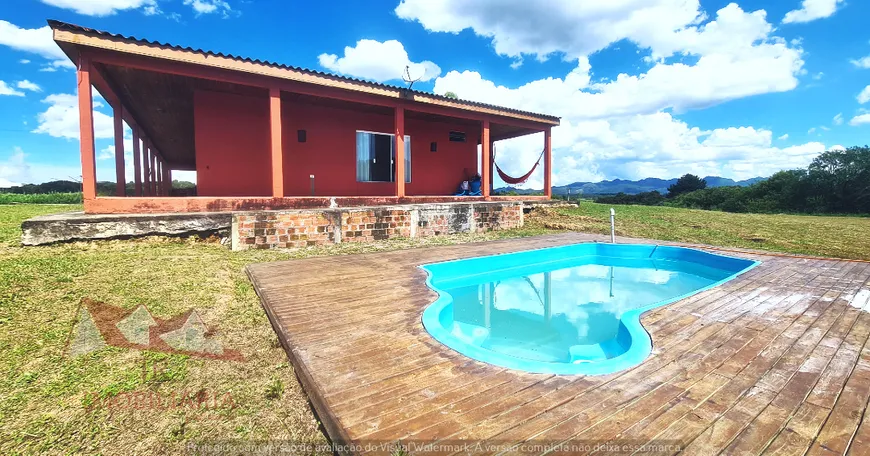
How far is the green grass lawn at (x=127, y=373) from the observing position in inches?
67.7

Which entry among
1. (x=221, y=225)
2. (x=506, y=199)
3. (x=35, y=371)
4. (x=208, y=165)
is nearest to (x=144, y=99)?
(x=208, y=165)

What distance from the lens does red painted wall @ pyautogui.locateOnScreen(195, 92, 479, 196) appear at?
26.0ft

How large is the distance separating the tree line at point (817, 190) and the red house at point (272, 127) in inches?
699

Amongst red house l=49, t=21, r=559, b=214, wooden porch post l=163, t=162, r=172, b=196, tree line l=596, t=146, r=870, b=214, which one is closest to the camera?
red house l=49, t=21, r=559, b=214

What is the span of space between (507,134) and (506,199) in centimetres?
356

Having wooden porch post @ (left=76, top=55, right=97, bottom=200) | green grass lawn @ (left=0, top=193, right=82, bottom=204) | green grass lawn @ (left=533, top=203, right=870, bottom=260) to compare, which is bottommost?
green grass lawn @ (left=533, top=203, right=870, bottom=260)

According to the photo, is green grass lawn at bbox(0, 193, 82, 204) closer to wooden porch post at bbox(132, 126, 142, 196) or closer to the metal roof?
wooden porch post at bbox(132, 126, 142, 196)

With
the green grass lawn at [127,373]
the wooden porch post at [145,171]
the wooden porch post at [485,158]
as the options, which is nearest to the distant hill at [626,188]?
the wooden porch post at [485,158]

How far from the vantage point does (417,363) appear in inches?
89.9

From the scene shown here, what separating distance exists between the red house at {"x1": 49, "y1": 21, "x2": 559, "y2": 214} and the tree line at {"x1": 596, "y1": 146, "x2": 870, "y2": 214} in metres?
17.7

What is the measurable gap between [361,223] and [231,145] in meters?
3.49

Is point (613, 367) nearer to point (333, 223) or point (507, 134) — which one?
point (333, 223)

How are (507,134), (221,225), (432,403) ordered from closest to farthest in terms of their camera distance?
(432,403)
(221,225)
(507,134)

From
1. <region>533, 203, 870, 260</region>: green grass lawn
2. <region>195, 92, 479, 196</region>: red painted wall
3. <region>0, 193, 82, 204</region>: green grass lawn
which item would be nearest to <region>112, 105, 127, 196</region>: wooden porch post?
<region>195, 92, 479, 196</region>: red painted wall
